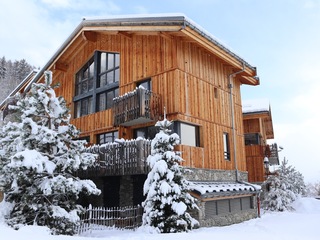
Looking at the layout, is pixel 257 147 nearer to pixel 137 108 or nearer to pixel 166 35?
pixel 166 35

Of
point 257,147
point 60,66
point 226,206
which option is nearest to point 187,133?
point 226,206

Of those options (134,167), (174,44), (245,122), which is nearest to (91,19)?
(174,44)

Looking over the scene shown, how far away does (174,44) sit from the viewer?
1447 centimetres

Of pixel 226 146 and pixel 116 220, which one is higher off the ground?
pixel 226 146

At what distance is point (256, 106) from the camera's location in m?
25.1

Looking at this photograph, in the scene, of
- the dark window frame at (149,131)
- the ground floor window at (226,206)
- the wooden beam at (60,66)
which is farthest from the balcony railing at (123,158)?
the wooden beam at (60,66)

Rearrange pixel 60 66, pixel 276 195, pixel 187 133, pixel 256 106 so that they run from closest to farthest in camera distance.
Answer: pixel 187 133 < pixel 60 66 < pixel 276 195 < pixel 256 106

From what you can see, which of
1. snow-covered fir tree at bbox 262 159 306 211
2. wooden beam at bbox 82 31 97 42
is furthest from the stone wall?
wooden beam at bbox 82 31 97 42

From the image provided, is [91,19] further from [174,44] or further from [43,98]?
[43,98]

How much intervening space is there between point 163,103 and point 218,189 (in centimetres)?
467

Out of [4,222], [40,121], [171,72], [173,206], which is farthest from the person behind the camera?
[171,72]

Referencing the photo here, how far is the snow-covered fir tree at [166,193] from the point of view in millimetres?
10602

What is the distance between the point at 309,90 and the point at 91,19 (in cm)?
2288

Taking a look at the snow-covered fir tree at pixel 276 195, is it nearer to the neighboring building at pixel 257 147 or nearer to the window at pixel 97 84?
the neighboring building at pixel 257 147
